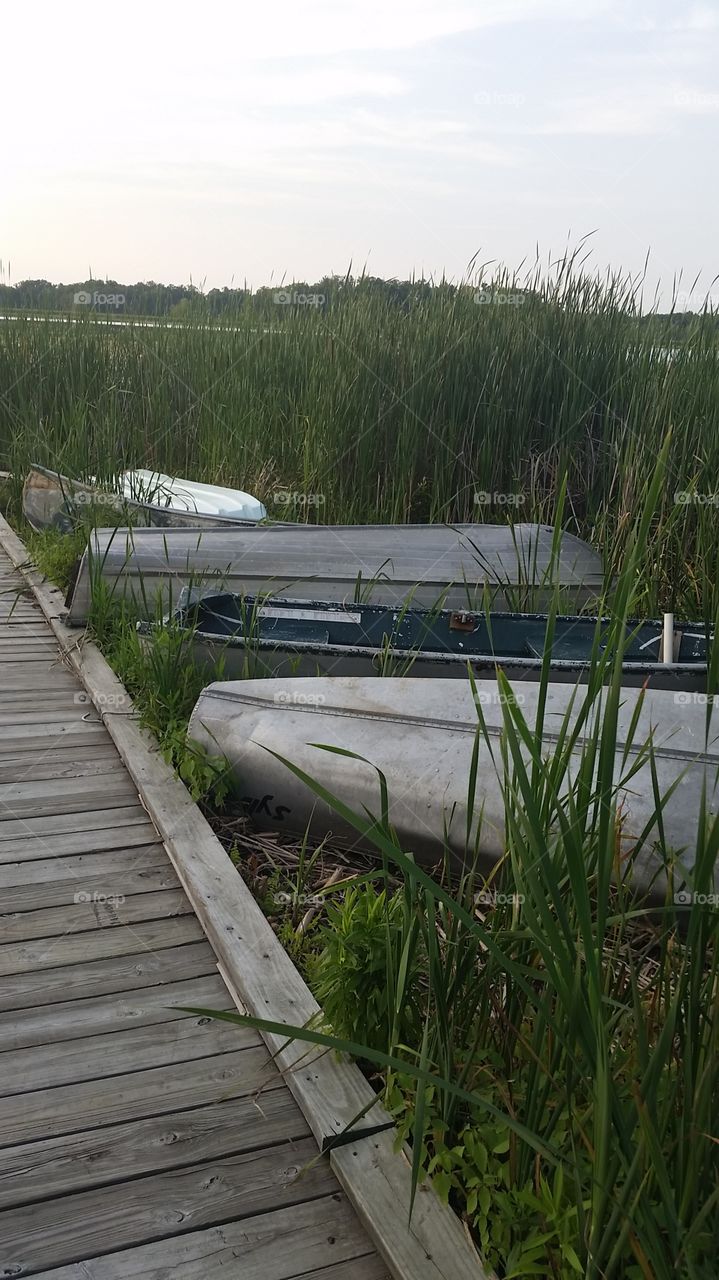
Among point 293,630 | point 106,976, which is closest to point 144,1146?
point 106,976

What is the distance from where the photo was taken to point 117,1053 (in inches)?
68.4

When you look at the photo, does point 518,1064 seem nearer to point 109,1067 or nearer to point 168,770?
point 109,1067

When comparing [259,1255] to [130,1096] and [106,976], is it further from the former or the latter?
[106,976]

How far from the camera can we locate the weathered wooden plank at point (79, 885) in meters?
2.21

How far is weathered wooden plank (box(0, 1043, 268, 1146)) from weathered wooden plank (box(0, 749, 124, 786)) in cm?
128

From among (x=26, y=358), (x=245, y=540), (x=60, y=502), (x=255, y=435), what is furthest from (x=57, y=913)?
(x=26, y=358)

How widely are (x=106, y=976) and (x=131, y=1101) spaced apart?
0.37 metres

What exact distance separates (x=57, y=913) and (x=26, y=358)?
6277 millimetres

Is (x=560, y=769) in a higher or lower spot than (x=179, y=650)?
higher

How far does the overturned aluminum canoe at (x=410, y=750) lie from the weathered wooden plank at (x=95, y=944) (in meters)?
0.44

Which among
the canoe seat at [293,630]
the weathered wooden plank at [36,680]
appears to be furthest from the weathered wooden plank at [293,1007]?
the canoe seat at [293,630]

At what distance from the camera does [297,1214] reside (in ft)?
4.67

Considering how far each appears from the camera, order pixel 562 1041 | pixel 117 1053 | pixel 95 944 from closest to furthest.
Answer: pixel 562 1041
pixel 117 1053
pixel 95 944

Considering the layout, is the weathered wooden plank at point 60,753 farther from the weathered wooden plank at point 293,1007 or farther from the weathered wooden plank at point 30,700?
the weathered wooden plank at point 30,700
